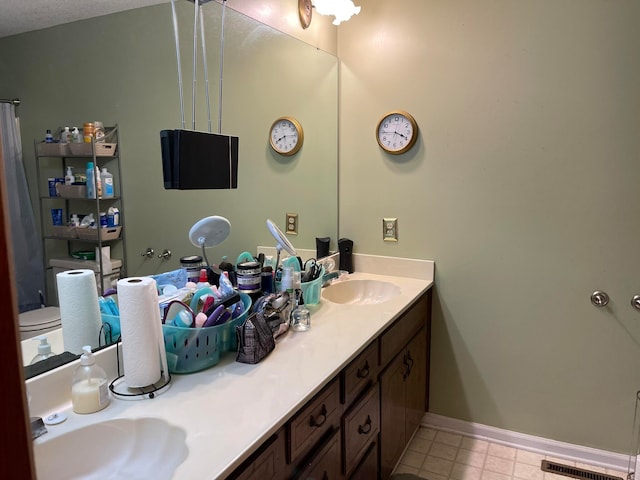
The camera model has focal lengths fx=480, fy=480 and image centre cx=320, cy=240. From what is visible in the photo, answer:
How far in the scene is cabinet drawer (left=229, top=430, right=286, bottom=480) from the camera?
1056mm

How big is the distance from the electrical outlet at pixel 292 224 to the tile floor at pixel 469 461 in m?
1.24

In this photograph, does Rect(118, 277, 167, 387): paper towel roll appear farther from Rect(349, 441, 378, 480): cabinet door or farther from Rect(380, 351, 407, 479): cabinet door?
Rect(380, 351, 407, 479): cabinet door

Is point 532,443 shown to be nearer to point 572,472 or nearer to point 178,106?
point 572,472

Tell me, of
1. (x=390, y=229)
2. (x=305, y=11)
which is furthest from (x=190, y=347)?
(x=305, y=11)

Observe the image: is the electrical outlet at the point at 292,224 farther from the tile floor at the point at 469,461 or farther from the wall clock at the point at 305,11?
the tile floor at the point at 469,461

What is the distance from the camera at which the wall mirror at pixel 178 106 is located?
1.25 metres

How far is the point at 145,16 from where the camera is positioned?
151cm

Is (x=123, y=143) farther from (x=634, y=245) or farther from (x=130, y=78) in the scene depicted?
(x=634, y=245)

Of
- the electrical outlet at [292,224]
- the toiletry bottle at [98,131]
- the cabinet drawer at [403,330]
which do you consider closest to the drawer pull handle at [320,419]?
the cabinet drawer at [403,330]

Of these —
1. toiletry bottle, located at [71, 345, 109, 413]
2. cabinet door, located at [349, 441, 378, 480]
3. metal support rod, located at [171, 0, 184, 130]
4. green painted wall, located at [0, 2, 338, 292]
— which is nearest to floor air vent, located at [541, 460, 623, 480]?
cabinet door, located at [349, 441, 378, 480]

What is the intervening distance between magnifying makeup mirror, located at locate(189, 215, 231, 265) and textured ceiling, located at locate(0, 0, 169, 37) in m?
0.75

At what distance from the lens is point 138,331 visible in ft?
4.15

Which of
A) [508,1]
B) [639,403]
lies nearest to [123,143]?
[508,1]

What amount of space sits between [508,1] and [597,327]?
60.6 inches
